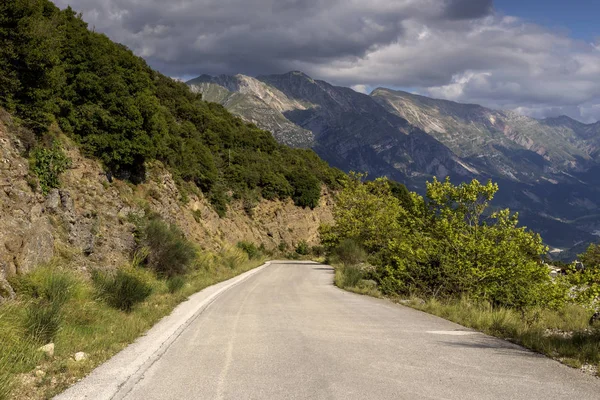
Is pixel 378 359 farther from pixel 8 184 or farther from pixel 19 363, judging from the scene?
pixel 8 184

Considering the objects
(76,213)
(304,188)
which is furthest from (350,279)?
(304,188)

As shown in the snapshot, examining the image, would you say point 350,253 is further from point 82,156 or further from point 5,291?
point 5,291

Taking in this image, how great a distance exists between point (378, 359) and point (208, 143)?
4675 cm

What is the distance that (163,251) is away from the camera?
19.3 meters

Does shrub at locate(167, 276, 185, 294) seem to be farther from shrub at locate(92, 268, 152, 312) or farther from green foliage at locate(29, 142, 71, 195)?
green foliage at locate(29, 142, 71, 195)

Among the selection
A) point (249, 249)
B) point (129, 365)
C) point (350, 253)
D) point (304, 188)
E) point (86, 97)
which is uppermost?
point (86, 97)

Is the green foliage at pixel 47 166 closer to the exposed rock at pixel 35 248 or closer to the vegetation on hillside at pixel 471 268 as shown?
the exposed rock at pixel 35 248

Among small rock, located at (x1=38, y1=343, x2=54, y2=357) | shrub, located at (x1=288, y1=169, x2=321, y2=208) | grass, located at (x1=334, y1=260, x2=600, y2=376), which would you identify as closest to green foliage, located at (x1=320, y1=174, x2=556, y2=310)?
grass, located at (x1=334, y1=260, x2=600, y2=376)

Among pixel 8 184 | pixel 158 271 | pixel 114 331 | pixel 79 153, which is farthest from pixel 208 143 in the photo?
pixel 114 331

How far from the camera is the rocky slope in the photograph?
1083 centimetres

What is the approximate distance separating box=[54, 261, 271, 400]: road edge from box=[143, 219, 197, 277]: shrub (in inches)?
300

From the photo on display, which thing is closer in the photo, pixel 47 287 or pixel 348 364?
pixel 348 364

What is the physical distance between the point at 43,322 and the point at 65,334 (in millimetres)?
462

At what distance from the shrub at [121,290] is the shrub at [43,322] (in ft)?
10.4
